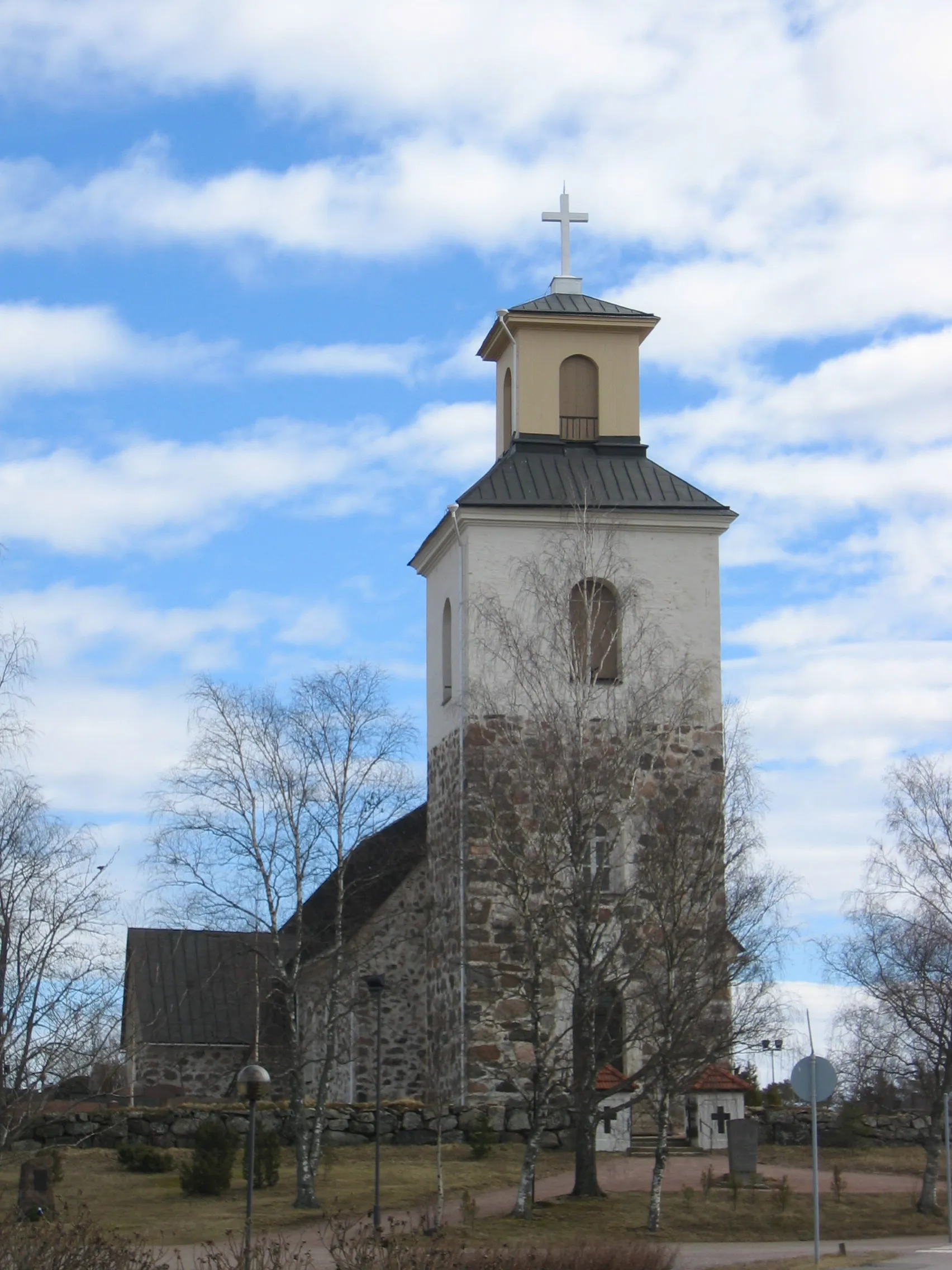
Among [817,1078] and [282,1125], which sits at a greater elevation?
[817,1078]

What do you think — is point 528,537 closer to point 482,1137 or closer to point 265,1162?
point 482,1137

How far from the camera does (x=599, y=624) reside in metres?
29.8

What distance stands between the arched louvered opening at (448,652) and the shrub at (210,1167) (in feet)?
29.9

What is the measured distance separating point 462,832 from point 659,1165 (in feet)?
26.5

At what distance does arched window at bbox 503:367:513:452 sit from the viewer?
32.8 metres

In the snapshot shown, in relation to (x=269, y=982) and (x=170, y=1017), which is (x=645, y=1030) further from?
(x=170, y=1017)

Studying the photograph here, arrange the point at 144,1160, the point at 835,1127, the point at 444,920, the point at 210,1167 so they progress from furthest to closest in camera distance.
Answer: the point at 835,1127 → the point at 444,920 → the point at 144,1160 → the point at 210,1167

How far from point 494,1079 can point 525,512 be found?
9.00 meters

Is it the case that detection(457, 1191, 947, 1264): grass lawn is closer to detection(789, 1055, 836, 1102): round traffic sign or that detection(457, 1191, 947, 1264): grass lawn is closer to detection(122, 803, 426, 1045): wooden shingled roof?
detection(789, 1055, 836, 1102): round traffic sign

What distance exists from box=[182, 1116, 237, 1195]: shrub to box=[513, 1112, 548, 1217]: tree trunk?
13.5ft

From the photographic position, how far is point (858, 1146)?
31.2 metres

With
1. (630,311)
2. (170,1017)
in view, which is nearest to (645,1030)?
(630,311)

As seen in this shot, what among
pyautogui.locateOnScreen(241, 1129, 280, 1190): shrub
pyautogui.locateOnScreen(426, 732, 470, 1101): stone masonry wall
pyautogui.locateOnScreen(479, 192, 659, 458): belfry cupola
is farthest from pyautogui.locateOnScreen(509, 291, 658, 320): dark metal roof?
pyautogui.locateOnScreen(241, 1129, 280, 1190): shrub

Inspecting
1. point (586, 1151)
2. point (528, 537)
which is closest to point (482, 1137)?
point (586, 1151)
